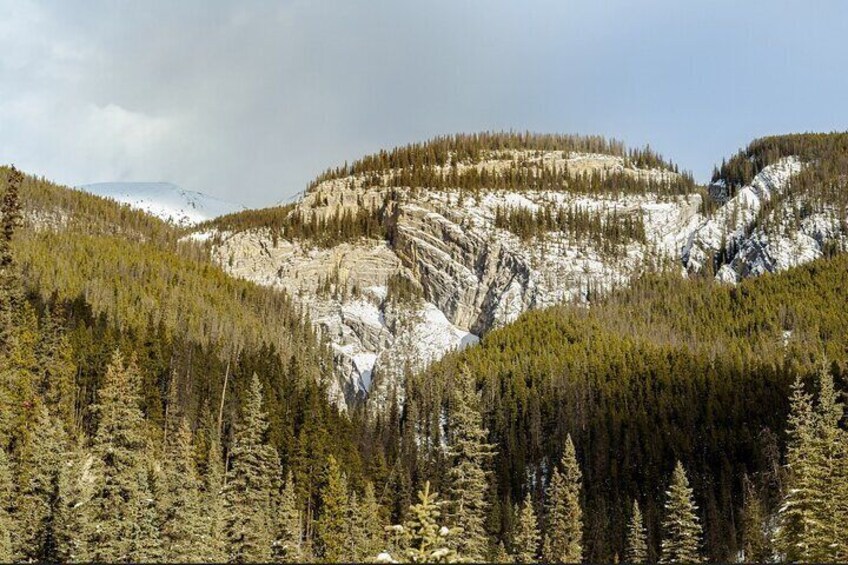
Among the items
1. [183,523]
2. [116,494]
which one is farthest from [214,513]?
[116,494]

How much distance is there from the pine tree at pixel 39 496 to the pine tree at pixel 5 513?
2.46 feet

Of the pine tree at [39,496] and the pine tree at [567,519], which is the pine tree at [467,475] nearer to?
the pine tree at [567,519]

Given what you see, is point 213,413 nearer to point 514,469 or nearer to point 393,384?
point 514,469

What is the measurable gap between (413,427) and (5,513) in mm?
83404

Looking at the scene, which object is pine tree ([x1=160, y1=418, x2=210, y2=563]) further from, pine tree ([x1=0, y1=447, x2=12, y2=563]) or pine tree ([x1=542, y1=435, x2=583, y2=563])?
pine tree ([x1=542, y1=435, x2=583, y2=563])

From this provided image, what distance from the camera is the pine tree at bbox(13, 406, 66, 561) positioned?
46.2 metres

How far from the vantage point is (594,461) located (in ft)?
377

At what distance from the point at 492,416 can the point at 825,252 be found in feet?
354

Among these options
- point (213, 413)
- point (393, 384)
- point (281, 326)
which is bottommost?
point (213, 413)

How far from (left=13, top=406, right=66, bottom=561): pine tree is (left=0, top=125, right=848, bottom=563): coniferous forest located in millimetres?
160

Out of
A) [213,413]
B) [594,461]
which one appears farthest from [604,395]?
[213,413]

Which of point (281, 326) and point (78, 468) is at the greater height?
point (281, 326)

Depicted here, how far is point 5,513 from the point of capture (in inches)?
1839

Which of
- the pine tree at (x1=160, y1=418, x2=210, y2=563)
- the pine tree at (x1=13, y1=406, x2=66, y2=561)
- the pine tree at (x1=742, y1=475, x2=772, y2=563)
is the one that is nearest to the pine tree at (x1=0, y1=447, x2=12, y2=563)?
the pine tree at (x1=13, y1=406, x2=66, y2=561)
